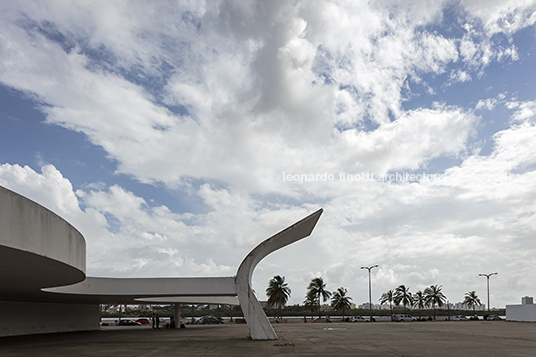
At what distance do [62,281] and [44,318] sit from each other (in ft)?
72.0

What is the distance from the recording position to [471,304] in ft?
375

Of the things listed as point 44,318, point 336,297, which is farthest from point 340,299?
point 44,318

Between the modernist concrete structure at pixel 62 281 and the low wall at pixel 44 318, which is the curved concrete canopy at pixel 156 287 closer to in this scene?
the modernist concrete structure at pixel 62 281

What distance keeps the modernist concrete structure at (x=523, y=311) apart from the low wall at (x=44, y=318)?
6403cm

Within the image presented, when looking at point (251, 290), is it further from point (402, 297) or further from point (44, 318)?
point (402, 297)

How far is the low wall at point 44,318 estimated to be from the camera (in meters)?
34.8

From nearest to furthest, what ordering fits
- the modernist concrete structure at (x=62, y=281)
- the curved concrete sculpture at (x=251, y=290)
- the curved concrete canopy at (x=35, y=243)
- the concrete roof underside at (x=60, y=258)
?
the curved concrete canopy at (x=35, y=243), the concrete roof underside at (x=60, y=258), the modernist concrete structure at (x=62, y=281), the curved concrete sculpture at (x=251, y=290)

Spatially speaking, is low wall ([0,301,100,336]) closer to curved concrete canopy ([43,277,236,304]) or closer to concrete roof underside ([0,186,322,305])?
curved concrete canopy ([43,277,236,304])

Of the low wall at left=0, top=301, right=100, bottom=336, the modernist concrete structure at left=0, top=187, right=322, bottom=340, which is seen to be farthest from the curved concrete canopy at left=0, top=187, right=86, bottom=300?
the low wall at left=0, top=301, right=100, bottom=336

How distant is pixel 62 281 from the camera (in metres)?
21.5

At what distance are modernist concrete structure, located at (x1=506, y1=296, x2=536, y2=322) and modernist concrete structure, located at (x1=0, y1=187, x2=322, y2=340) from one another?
51830 mm

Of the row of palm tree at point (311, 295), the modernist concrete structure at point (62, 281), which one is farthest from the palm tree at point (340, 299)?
the modernist concrete structure at point (62, 281)

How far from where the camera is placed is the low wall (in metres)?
34.8

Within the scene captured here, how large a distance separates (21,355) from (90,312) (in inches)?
1248
